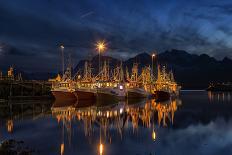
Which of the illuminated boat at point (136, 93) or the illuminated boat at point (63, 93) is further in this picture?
the illuminated boat at point (136, 93)

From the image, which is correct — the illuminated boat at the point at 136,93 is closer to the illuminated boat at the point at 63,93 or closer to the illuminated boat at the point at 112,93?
the illuminated boat at the point at 112,93

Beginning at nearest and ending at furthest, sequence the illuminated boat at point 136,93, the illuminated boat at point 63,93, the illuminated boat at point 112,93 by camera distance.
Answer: the illuminated boat at point 112,93 → the illuminated boat at point 63,93 → the illuminated boat at point 136,93

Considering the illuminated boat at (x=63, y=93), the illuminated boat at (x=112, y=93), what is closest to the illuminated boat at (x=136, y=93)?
the illuminated boat at (x=112, y=93)

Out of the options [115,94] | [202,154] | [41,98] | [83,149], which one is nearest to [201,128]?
[202,154]

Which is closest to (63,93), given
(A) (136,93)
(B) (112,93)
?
(B) (112,93)

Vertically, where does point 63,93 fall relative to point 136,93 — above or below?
above

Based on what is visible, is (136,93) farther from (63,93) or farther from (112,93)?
(63,93)

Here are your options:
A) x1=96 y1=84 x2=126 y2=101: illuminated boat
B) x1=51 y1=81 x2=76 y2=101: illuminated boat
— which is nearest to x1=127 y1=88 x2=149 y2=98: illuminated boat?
x1=96 y1=84 x2=126 y2=101: illuminated boat

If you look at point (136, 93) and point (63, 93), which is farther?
point (136, 93)

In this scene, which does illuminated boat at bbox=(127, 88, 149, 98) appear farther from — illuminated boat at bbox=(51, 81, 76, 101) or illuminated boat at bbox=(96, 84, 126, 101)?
illuminated boat at bbox=(51, 81, 76, 101)

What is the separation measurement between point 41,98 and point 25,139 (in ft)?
242

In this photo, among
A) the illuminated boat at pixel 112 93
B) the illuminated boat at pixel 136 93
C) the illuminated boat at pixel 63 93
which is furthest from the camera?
the illuminated boat at pixel 136 93

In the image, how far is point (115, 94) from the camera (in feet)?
296

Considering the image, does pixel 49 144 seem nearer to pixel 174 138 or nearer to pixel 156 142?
pixel 156 142
